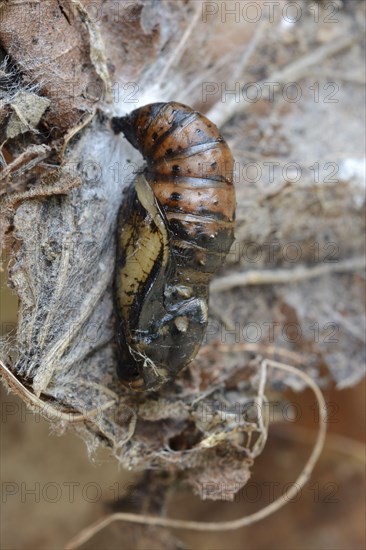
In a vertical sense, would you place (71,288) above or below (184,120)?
below

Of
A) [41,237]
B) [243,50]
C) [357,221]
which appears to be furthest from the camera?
[357,221]

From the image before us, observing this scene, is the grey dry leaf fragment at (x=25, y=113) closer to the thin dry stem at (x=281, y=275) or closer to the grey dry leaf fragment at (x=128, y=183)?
the grey dry leaf fragment at (x=128, y=183)

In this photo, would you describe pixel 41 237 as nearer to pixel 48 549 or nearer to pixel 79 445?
pixel 79 445

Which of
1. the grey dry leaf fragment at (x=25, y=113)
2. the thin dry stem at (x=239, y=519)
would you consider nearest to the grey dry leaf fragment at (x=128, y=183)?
the grey dry leaf fragment at (x=25, y=113)

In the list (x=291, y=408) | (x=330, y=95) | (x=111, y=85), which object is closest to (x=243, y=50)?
(x=330, y=95)

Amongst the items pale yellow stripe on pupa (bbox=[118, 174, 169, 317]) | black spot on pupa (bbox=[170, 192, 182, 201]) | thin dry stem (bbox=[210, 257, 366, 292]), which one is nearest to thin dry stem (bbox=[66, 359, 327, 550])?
thin dry stem (bbox=[210, 257, 366, 292])

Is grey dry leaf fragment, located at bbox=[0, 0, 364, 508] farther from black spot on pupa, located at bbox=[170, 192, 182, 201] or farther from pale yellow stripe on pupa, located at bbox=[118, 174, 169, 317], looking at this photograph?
black spot on pupa, located at bbox=[170, 192, 182, 201]

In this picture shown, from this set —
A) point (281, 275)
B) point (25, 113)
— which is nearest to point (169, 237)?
point (25, 113)
